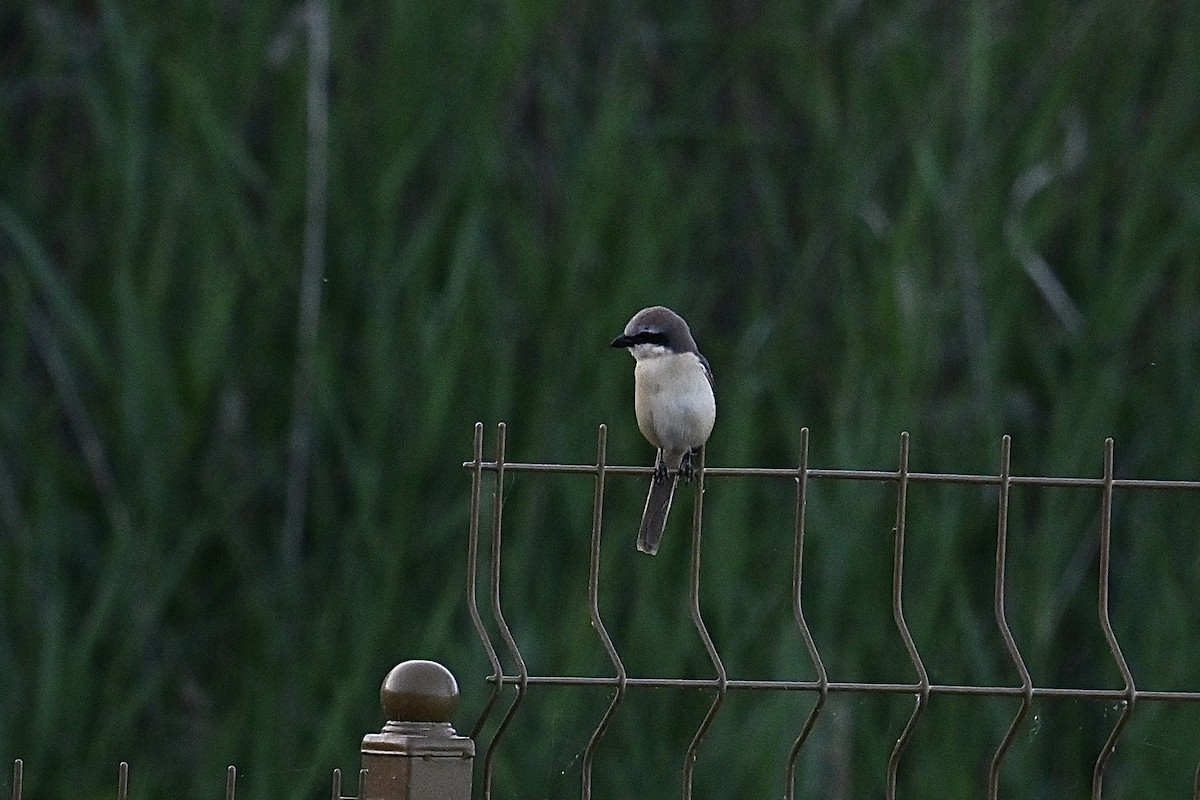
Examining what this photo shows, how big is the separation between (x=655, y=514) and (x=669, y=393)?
0.36 meters

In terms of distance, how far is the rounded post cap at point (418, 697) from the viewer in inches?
102

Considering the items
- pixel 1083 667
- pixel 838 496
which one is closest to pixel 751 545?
pixel 838 496

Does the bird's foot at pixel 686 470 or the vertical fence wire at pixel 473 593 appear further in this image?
the bird's foot at pixel 686 470

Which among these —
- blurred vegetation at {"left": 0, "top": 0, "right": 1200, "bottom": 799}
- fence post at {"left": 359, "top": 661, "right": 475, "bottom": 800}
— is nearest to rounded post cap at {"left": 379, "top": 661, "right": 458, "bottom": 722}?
fence post at {"left": 359, "top": 661, "right": 475, "bottom": 800}

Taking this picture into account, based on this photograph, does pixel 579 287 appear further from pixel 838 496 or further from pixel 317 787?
pixel 317 787

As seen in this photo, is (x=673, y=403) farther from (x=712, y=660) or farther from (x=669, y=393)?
(x=712, y=660)

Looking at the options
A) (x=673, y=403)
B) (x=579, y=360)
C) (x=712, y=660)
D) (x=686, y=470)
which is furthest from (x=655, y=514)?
(x=579, y=360)

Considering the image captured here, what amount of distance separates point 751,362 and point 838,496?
57 centimetres

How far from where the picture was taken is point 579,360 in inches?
229

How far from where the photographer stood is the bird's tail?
3535 millimetres

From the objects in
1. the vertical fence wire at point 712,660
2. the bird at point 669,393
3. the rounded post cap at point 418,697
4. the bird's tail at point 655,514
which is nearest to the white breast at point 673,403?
the bird at point 669,393

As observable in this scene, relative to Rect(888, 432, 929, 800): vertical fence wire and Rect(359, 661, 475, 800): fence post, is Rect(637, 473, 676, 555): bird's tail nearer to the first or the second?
Rect(888, 432, 929, 800): vertical fence wire

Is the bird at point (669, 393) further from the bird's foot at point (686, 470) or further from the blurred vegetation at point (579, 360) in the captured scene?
the blurred vegetation at point (579, 360)

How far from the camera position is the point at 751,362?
5.98m
